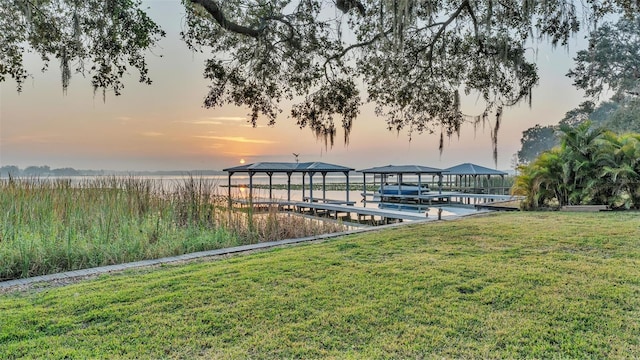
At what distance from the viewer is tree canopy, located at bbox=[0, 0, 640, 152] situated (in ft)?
16.2

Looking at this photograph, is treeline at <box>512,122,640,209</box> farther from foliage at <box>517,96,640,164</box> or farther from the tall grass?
the tall grass

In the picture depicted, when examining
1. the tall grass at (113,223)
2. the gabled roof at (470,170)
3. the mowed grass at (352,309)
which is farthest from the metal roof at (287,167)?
the mowed grass at (352,309)

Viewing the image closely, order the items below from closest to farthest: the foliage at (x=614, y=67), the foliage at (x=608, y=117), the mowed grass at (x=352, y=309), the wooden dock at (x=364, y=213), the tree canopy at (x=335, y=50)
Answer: the mowed grass at (x=352, y=309) < the tree canopy at (x=335, y=50) < the wooden dock at (x=364, y=213) < the foliage at (x=614, y=67) < the foliage at (x=608, y=117)

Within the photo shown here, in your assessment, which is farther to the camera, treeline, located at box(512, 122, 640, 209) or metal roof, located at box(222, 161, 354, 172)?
metal roof, located at box(222, 161, 354, 172)

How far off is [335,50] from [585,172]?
6443 mm

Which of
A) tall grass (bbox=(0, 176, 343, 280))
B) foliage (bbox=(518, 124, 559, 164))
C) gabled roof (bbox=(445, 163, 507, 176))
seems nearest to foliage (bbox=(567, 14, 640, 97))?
gabled roof (bbox=(445, 163, 507, 176))

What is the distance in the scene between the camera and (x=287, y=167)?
59.5 feet

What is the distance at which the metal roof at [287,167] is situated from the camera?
57.0 feet

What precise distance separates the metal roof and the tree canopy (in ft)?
36.6

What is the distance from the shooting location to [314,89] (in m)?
6.48

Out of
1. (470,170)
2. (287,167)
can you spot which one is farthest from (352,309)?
(470,170)

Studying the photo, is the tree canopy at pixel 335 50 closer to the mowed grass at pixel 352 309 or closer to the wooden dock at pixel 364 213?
the mowed grass at pixel 352 309

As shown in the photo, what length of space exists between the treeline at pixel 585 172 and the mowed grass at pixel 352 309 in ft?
16.2

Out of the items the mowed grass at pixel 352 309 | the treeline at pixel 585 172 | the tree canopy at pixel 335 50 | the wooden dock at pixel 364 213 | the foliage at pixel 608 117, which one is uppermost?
the foliage at pixel 608 117
